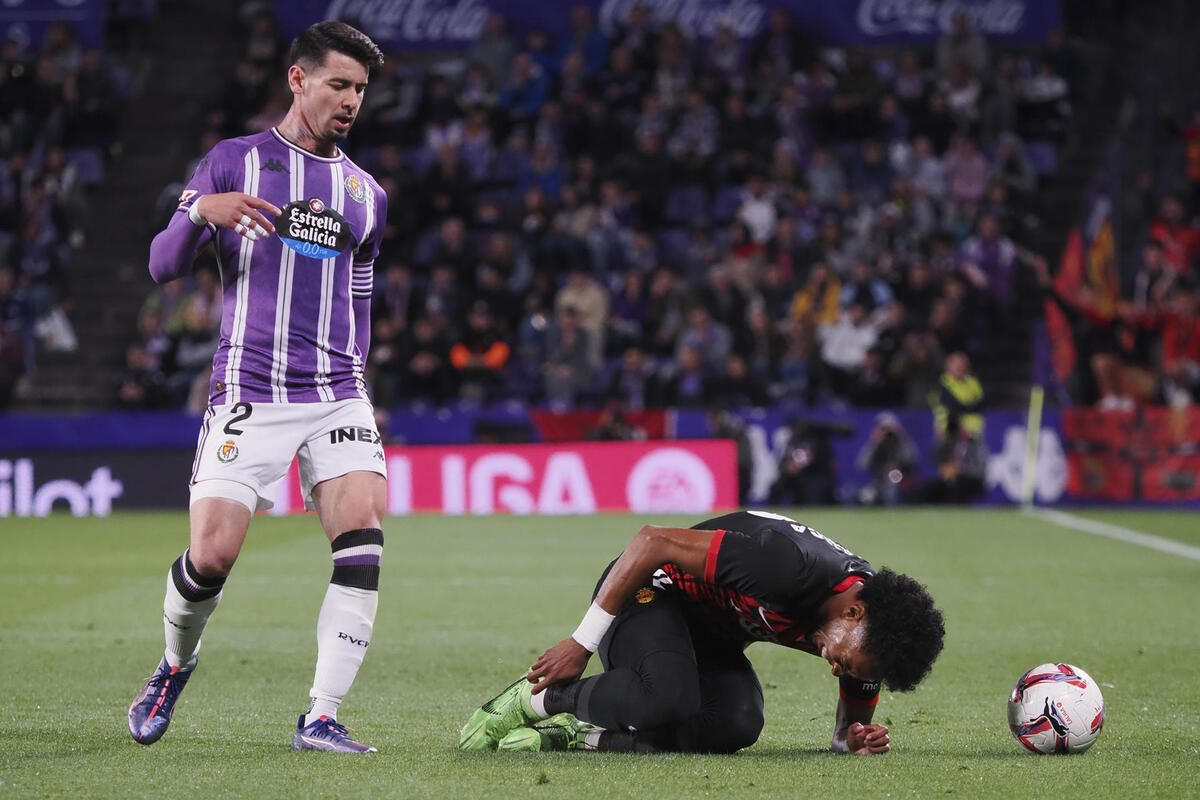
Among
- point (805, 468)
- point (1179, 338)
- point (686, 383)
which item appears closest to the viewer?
point (805, 468)

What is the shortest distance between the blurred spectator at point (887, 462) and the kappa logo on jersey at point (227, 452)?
1348 cm

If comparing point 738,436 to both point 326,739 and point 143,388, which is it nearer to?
point 143,388

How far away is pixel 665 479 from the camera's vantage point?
1744 centimetres

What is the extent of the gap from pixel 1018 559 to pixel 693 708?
8.10m

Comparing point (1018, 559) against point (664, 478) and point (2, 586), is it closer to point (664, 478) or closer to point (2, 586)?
point (664, 478)

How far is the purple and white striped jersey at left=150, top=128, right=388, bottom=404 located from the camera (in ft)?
17.0

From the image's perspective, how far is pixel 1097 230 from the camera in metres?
20.0

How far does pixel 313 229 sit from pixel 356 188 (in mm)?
265

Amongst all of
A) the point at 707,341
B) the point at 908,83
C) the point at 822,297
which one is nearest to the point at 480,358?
the point at 707,341

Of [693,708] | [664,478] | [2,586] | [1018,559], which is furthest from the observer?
[664,478]

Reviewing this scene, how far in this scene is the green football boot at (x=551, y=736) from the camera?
526 cm

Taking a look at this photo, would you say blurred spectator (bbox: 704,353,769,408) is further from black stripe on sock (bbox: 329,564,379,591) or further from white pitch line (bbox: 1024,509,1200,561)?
black stripe on sock (bbox: 329,564,379,591)

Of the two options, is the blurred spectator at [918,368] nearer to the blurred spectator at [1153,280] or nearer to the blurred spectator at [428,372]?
the blurred spectator at [1153,280]

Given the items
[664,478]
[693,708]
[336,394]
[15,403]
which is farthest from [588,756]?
[15,403]
